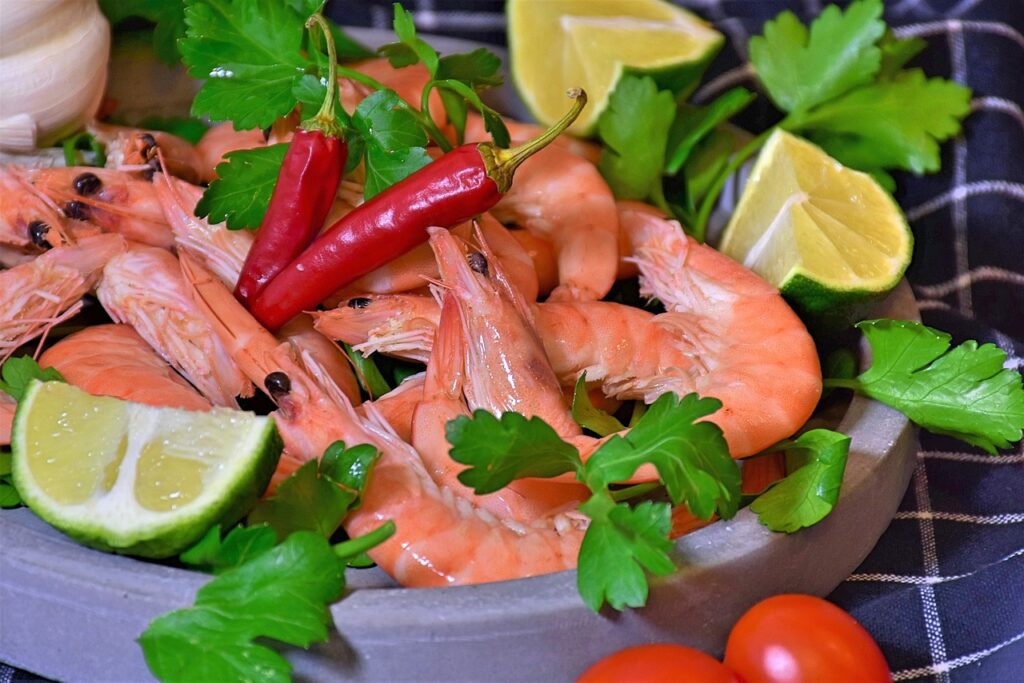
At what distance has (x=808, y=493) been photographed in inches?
44.4

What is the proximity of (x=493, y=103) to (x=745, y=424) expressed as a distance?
0.81 meters

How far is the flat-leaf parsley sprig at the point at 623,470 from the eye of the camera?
99 centimetres

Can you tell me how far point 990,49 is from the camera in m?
1.81

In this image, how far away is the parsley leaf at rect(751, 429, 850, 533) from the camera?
1.11m

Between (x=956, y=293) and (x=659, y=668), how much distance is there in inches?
37.5

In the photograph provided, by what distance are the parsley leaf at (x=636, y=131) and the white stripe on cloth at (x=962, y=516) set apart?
0.59 meters

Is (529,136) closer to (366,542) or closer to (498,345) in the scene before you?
(498,345)

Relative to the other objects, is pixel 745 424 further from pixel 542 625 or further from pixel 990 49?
pixel 990 49

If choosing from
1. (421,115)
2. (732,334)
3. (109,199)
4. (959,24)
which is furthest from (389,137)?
(959,24)

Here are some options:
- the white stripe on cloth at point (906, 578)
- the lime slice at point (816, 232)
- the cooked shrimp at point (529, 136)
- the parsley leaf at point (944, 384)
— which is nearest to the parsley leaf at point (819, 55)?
the lime slice at point (816, 232)

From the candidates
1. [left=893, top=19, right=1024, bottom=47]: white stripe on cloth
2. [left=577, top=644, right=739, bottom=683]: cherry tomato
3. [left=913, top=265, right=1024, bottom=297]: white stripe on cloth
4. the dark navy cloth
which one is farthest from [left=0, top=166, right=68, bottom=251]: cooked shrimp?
[left=893, top=19, right=1024, bottom=47]: white stripe on cloth

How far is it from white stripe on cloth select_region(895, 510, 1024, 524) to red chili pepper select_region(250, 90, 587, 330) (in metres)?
0.62

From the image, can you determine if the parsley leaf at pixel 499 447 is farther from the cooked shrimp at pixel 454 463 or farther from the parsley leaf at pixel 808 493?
the parsley leaf at pixel 808 493

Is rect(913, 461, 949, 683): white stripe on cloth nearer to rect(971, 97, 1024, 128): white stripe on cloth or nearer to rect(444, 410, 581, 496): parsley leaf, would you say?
rect(444, 410, 581, 496): parsley leaf
